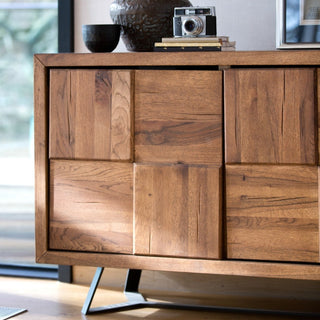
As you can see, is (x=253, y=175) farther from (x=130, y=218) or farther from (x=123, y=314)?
(x=123, y=314)

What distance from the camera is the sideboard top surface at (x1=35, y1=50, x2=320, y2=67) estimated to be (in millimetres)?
1727

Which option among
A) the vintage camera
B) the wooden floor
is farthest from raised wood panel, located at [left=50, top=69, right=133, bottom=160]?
the wooden floor

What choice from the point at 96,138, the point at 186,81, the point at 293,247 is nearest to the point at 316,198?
the point at 293,247

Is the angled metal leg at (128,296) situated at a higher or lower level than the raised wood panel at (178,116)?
lower

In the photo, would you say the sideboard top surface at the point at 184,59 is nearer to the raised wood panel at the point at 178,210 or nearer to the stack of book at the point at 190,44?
the stack of book at the point at 190,44

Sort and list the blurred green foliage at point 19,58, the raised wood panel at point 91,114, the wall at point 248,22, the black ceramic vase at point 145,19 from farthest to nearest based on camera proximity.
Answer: the blurred green foliage at point 19,58
the wall at point 248,22
the black ceramic vase at point 145,19
the raised wood panel at point 91,114

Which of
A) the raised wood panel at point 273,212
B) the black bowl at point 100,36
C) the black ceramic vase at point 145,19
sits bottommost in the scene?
the raised wood panel at point 273,212

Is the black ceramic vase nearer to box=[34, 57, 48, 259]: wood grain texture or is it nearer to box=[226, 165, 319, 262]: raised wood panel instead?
box=[34, 57, 48, 259]: wood grain texture

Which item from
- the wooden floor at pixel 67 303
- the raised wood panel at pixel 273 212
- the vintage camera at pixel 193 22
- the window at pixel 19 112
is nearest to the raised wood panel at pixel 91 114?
the vintage camera at pixel 193 22

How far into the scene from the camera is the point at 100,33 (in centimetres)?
192

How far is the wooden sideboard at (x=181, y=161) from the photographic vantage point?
175 cm

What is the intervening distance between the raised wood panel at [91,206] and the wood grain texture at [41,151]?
24 mm

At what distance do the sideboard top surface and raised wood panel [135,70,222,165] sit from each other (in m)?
0.03

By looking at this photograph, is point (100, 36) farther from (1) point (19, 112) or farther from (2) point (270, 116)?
(1) point (19, 112)
